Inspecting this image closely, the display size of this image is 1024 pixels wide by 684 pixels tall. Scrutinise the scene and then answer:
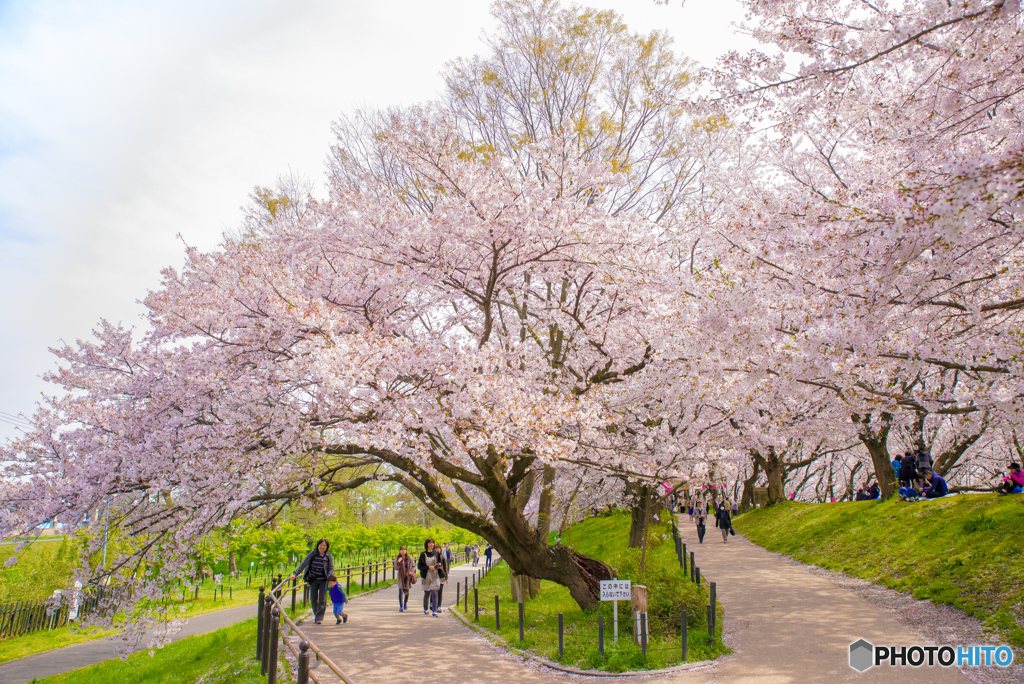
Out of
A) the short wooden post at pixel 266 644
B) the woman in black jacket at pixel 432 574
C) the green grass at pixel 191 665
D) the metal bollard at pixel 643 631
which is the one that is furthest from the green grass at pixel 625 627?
the green grass at pixel 191 665

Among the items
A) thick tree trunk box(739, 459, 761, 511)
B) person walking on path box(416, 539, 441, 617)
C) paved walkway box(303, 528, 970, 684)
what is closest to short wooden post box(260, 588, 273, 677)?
paved walkway box(303, 528, 970, 684)

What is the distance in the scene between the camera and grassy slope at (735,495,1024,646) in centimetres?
867

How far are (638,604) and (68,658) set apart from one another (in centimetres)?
1539

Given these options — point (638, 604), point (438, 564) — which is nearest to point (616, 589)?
point (638, 604)

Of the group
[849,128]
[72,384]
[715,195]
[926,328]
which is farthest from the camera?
[715,195]

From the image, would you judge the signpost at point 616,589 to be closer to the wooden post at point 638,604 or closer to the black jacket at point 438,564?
the wooden post at point 638,604

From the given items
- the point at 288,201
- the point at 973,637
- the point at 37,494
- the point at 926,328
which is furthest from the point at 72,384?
the point at 973,637

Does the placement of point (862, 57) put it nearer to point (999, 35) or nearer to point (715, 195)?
point (999, 35)

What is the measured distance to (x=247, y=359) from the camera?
8.56m

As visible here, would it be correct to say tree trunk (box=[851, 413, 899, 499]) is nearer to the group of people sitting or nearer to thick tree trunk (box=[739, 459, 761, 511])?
the group of people sitting

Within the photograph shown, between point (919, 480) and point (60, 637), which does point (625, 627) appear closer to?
point (919, 480)

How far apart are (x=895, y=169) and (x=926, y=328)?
259 cm

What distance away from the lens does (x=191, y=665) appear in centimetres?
1183

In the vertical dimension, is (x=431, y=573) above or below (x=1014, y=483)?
below
